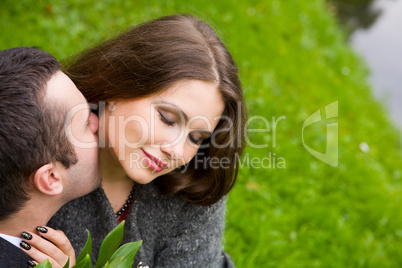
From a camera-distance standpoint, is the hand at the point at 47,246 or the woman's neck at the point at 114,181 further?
the woman's neck at the point at 114,181

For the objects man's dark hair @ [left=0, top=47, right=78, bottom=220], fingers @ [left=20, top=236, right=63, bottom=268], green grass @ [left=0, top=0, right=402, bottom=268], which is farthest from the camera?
green grass @ [left=0, top=0, right=402, bottom=268]

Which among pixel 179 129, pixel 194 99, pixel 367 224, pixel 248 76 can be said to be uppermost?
pixel 194 99

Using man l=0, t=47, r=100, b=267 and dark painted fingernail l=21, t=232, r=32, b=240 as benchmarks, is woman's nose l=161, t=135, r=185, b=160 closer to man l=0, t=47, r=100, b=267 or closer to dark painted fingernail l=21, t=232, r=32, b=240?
man l=0, t=47, r=100, b=267

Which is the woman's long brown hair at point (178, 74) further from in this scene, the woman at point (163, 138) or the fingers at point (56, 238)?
the fingers at point (56, 238)

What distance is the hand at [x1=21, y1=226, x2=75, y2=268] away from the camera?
1688 millimetres

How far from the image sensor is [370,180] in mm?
3873

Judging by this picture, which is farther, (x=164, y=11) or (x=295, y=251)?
(x=164, y=11)

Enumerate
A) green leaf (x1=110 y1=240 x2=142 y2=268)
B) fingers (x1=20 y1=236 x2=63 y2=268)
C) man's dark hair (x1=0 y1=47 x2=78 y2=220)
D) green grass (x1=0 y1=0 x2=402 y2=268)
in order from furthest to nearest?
green grass (x1=0 y1=0 x2=402 y2=268)
fingers (x1=20 y1=236 x2=63 y2=268)
man's dark hair (x1=0 y1=47 x2=78 y2=220)
green leaf (x1=110 y1=240 x2=142 y2=268)

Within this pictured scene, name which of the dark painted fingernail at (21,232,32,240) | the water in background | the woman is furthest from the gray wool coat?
the water in background

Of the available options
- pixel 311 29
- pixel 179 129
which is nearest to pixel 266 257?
pixel 179 129

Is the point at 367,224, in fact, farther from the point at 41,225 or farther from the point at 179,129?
the point at 41,225

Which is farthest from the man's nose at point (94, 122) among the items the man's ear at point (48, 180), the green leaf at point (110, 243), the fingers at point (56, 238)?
the green leaf at point (110, 243)

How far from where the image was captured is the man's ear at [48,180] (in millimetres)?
1630

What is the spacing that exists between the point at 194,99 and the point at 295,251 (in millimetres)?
1672
